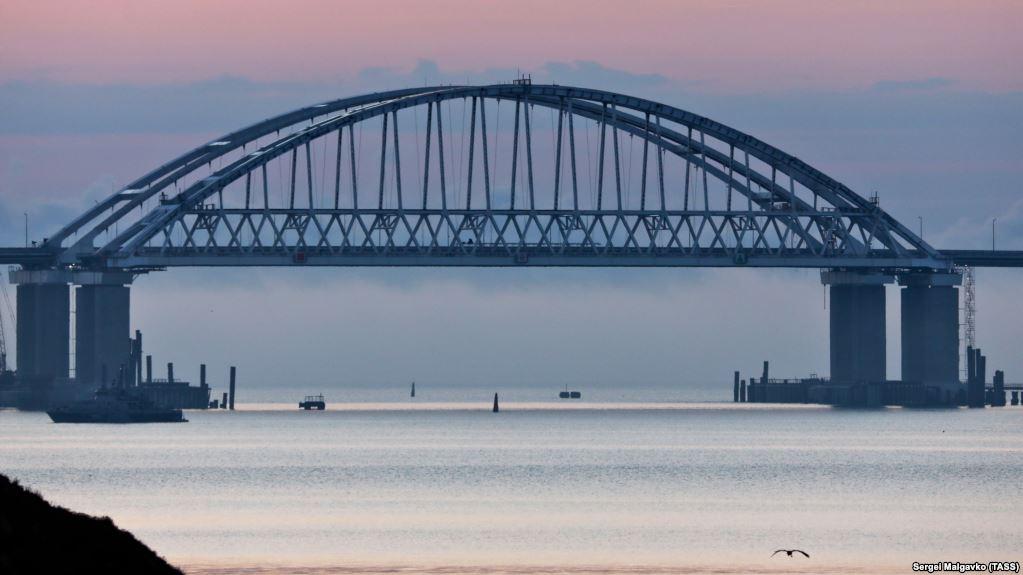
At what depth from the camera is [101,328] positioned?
188 m

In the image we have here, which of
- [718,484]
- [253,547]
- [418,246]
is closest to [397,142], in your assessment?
[418,246]

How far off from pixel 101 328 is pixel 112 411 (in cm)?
2184

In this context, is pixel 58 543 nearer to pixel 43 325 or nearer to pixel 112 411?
pixel 112 411

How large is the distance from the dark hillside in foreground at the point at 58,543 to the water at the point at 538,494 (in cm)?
1795

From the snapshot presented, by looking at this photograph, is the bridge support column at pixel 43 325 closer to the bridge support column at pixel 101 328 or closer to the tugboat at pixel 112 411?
the bridge support column at pixel 101 328

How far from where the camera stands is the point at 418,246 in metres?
191

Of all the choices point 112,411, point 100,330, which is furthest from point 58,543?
point 100,330

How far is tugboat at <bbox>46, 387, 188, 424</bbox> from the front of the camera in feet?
548

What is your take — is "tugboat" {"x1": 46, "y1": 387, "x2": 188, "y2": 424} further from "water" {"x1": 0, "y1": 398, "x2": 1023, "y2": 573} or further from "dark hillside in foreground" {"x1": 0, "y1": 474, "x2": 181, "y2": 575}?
"dark hillside in foreground" {"x1": 0, "y1": 474, "x2": 181, "y2": 575}

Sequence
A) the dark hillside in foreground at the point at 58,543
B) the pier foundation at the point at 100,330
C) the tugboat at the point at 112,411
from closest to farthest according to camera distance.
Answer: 1. the dark hillside in foreground at the point at 58,543
2. the tugboat at the point at 112,411
3. the pier foundation at the point at 100,330

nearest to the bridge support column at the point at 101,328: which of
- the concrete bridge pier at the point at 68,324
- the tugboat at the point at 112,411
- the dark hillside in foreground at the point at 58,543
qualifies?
the concrete bridge pier at the point at 68,324

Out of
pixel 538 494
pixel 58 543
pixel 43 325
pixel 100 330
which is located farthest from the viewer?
pixel 43 325

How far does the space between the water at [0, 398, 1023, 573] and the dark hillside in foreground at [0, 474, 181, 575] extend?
707 inches

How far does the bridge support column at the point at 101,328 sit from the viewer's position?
186500mm
